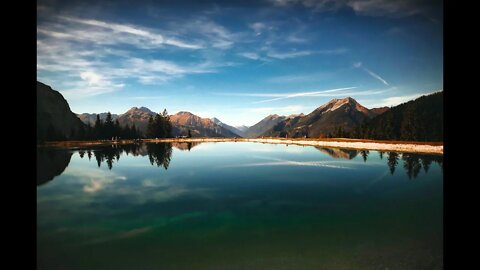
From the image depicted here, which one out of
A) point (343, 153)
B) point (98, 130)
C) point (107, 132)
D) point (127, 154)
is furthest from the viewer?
point (107, 132)

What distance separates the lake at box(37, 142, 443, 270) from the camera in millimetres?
13211

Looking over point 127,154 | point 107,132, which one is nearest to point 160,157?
point 127,154

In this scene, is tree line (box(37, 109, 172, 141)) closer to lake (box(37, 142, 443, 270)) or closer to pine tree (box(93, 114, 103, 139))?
pine tree (box(93, 114, 103, 139))

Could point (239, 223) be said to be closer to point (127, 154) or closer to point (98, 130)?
point (127, 154)

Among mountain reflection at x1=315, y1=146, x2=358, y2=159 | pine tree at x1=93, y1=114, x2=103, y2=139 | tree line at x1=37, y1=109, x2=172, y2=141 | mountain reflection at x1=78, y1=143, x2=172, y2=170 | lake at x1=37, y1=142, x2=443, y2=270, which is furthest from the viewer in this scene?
pine tree at x1=93, y1=114, x2=103, y2=139

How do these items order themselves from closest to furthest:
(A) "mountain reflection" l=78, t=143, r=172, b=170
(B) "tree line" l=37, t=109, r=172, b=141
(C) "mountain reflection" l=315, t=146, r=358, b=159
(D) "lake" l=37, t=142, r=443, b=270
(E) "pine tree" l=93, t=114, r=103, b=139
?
(D) "lake" l=37, t=142, r=443, b=270, (A) "mountain reflection" l=78, t=143, r=172, b=170, (C) "mountain reflection" l=315, t=146, r=358, b=159, (B) "tree line" l=37, t=109, r=172, b=141, (E) "pine tree" l=93, t=114, r=103, b=139

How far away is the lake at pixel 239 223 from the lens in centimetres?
1321

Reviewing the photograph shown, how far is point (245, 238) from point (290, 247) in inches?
101

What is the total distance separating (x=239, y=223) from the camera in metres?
18.1

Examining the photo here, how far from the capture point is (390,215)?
19.4m

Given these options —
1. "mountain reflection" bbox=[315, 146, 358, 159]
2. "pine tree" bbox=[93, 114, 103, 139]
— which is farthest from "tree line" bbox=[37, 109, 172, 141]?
"mountain reflection" bbox=[315, 146, 358, 159]

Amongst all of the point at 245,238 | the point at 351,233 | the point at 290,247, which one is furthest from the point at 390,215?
the point at 245,238

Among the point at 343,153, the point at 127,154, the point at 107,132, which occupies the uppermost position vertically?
the point at 107,132
